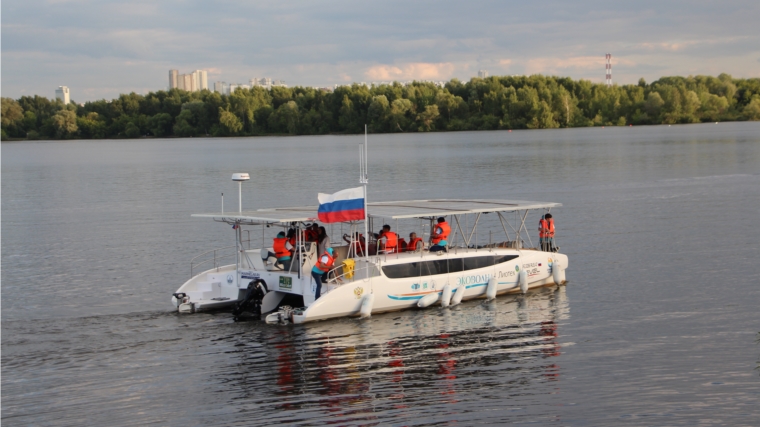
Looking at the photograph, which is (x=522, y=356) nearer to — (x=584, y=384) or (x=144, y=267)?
(x=584, y=384)

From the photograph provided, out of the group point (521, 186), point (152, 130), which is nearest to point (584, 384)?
point (521, 186)

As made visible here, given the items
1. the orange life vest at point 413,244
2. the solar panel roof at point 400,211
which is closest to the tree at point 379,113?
the solar panel roof at point 400,211

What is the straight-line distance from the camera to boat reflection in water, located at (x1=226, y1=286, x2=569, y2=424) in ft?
54.8

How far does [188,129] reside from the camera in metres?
189

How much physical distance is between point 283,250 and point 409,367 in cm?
608

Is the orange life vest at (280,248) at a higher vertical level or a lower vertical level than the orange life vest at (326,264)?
higher

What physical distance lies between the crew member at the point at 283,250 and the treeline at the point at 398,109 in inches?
5748

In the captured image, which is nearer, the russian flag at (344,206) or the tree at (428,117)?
the russian flag at (344,206)

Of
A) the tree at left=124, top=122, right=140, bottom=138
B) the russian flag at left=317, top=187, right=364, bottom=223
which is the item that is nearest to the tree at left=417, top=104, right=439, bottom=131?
the tree at left=124, top=122, right=140, bottom=138

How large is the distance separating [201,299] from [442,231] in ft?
22.9

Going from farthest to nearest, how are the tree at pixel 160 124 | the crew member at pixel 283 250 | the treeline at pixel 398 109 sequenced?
the tree at pixel 160 124 < the treeline at pixel 398 109 < the crew member at pixel 283 250

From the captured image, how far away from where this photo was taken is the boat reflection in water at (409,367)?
1670 cm

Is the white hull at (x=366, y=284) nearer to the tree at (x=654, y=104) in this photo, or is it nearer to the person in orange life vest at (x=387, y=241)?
the person in orange life vest at (x=387, y=241)

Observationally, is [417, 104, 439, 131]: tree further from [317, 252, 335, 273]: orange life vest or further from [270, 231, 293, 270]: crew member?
[317, 252, 335, 273]: orange life vest
